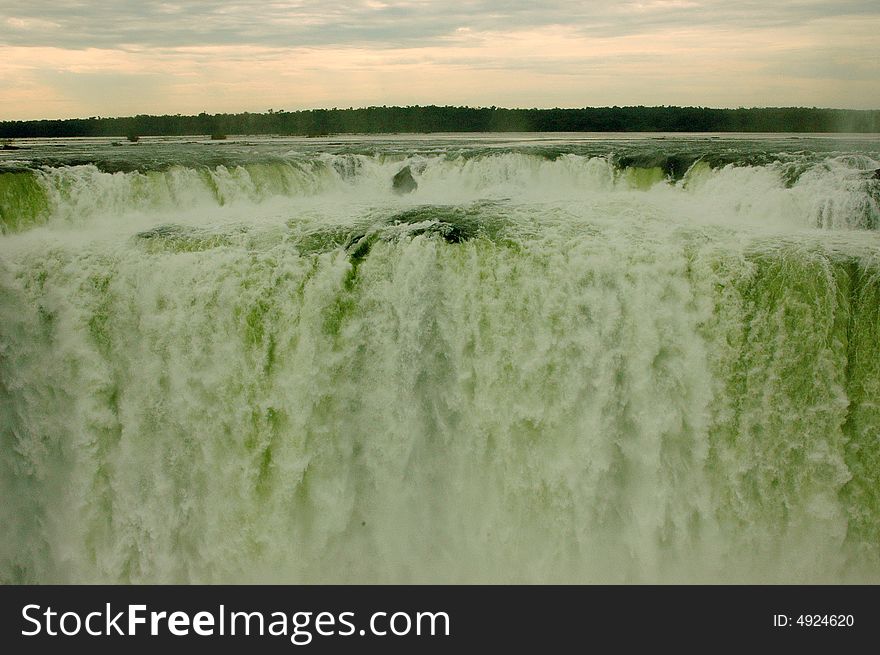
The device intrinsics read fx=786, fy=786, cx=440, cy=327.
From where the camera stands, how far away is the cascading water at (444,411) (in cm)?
823

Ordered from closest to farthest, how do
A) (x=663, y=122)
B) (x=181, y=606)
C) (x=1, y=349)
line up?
(x=181, y=606) < (x=1, y=349) < (x=663, y=122)

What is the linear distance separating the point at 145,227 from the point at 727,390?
753 cm

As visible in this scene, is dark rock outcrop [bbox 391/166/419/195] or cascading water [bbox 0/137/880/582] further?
dark rock outcrop [bbox 391/166/419/195]

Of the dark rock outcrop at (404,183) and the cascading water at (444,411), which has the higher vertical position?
the dark rock outcrop at (404,183)

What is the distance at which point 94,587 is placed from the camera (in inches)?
349

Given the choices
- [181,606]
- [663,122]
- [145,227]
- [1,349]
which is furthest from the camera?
[663,122]

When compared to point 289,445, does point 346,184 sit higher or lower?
higher

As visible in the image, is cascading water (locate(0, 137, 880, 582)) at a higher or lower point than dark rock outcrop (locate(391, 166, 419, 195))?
lower

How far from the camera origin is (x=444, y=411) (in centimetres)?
866

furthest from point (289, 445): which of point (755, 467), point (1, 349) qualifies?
point (755, 467)

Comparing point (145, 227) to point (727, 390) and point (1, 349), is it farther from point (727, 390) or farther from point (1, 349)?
point (727, 390)

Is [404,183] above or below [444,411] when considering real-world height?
above

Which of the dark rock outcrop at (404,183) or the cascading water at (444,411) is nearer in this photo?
the cascading water at (444,411)

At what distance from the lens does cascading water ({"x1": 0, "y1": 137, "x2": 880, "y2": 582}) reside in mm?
8234
